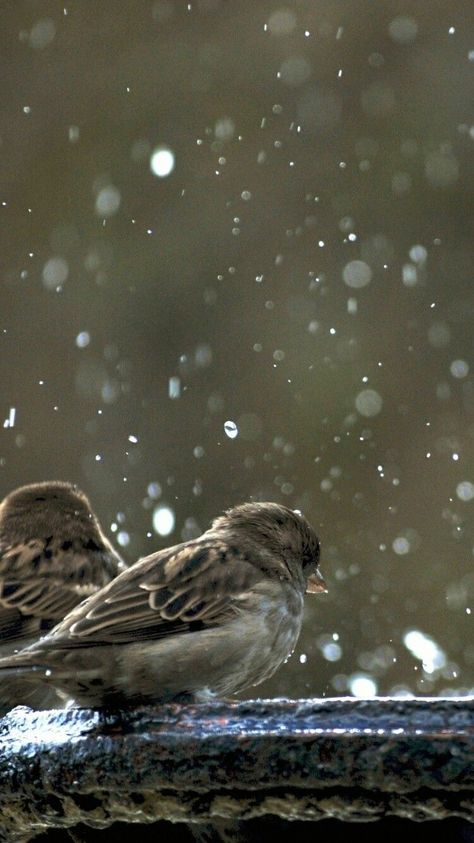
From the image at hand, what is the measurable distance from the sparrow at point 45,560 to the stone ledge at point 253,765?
1.51 m

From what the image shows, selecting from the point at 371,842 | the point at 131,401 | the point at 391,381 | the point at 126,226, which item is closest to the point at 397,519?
the point at 391,381

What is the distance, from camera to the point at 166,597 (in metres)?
2.86

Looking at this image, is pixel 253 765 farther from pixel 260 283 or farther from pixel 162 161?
pixel 162 161

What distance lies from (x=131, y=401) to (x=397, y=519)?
144 centimetres

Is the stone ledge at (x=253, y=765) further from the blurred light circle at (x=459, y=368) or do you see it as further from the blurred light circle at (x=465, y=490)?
the blurred light circle at (x=459, y=368)

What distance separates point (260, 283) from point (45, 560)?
421 cm

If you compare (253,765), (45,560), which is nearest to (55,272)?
(45,560)

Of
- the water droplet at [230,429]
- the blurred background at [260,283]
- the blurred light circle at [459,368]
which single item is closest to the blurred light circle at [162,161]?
the blurred background at [260,283]

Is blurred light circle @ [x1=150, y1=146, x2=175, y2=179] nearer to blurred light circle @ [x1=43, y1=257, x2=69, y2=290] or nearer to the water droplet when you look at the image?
blurred light circle @ [x1=43, y1=257, x2=69, y2=290]

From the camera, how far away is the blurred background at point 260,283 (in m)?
7.18

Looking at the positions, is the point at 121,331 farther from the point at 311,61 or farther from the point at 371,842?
the point at 371,842

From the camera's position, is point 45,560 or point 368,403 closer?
point 45,560

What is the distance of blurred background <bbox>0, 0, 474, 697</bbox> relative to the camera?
7.18 metres

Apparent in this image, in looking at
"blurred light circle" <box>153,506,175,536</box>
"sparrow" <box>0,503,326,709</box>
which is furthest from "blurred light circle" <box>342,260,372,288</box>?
"sparrow" <box>0,503,326,709</box>
